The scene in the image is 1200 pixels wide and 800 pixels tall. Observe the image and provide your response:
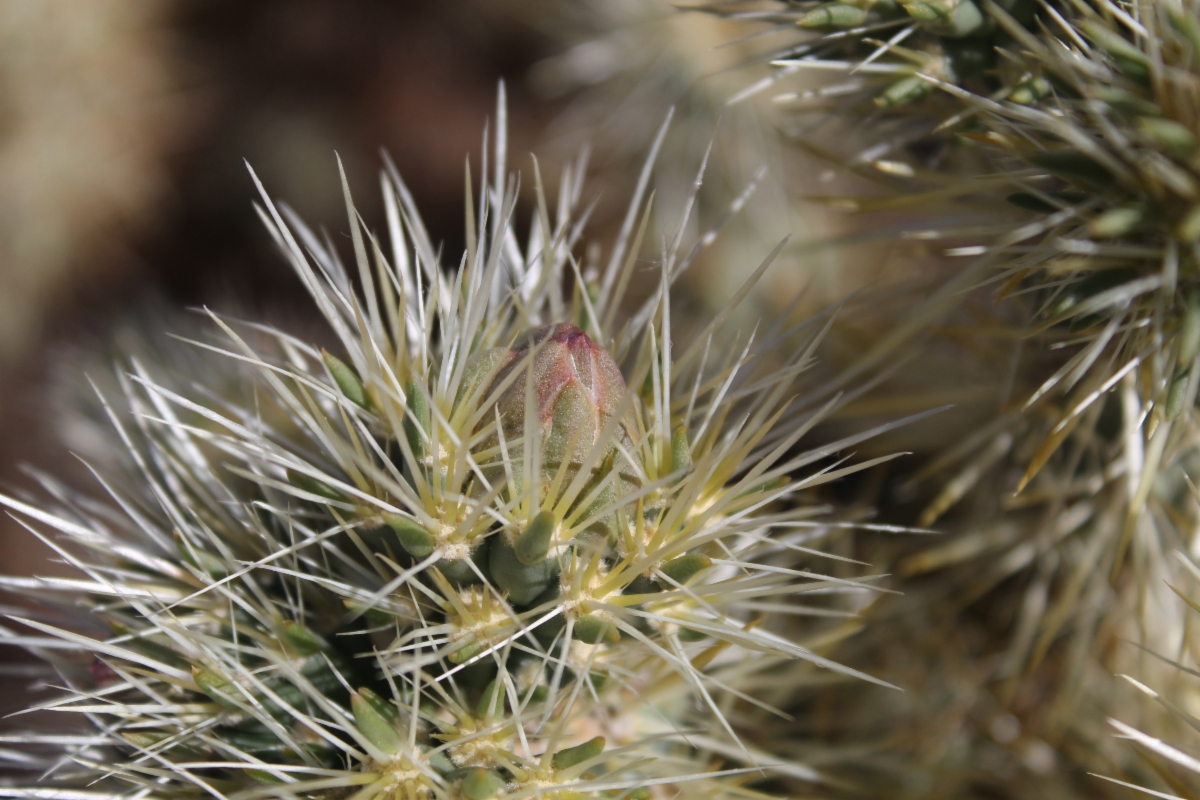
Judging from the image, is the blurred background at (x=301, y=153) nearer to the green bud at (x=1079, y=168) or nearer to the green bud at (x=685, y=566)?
the green bud at (x=1079, y=168)

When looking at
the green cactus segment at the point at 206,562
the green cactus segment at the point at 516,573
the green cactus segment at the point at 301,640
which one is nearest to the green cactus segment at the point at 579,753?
the green cactus segment at the point at 516,573

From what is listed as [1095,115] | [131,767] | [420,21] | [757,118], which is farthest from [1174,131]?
[420,21]

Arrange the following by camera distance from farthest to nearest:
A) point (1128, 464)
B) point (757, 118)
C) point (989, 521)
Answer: point (757, 118)
point (989, 521)
point (1128, 464)

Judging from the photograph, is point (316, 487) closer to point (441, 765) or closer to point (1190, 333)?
point (441, 765)

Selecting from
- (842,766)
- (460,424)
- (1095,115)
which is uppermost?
(1095,115)

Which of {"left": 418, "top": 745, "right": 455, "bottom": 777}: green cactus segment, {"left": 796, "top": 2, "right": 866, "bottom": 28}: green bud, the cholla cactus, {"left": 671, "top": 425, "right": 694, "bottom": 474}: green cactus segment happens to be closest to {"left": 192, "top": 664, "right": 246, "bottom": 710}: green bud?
the cholla cactus

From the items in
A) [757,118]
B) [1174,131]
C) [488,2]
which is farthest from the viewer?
[488,2]

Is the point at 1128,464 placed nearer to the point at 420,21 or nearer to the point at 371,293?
the point at 371,293
